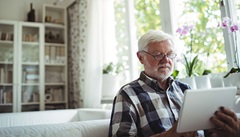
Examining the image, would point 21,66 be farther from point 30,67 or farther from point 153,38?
point 153,38

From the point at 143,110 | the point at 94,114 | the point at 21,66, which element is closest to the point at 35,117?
the point at 94,114

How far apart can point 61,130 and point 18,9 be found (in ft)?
11.1

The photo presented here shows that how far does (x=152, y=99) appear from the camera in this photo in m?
1.26

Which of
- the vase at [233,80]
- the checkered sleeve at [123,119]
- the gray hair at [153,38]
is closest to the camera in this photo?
the checkered sleeve at [123,119]

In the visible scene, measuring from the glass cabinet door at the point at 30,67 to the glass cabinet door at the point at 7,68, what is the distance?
0.11 meters

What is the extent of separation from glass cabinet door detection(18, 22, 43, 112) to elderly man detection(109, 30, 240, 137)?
2.69 m

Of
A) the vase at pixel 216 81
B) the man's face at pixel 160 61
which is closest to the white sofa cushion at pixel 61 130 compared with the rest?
the man's face at pixel 160 61

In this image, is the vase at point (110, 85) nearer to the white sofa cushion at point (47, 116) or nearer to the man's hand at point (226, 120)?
the white sofa cushion at point (47, 116)

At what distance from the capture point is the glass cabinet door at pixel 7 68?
350cm

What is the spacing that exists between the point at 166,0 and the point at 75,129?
1838 mm

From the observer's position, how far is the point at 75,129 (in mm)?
1120

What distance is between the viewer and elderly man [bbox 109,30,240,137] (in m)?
1.10

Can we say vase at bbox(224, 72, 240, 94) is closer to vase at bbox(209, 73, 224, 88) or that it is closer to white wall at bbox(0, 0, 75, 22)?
vase at bbox(209, 73, 224, 88)

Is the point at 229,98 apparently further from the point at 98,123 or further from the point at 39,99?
the point at 39,99
